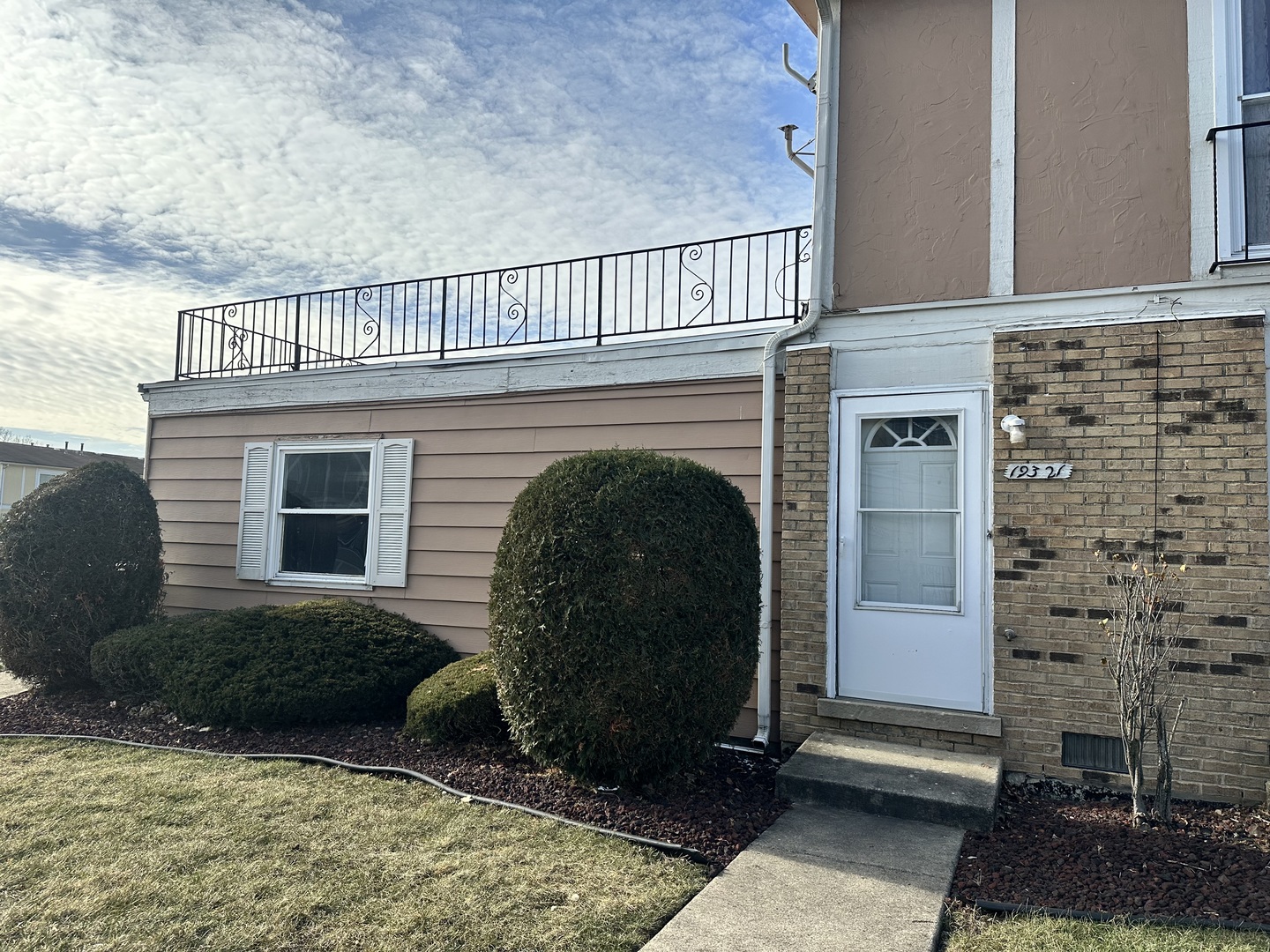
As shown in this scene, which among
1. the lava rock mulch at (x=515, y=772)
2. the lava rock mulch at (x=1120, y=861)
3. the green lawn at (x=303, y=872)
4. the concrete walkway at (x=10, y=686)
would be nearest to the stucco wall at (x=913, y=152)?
the lava rock mulch at (x=1120, y=861)

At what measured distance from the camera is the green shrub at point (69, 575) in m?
6.93

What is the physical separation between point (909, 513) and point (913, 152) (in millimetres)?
2326

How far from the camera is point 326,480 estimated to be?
775 cm

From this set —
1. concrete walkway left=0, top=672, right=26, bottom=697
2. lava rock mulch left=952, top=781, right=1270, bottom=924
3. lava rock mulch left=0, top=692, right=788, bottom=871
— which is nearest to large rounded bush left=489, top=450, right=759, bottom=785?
lava rock mulch left=0, top=692, right=788, bottom=871

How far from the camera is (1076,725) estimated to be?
4.61 metres

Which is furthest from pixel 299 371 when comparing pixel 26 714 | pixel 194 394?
pixel 26 714

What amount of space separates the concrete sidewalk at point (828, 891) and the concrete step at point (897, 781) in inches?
3.1

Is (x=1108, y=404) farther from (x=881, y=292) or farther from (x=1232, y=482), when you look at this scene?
(x=881, y=292)

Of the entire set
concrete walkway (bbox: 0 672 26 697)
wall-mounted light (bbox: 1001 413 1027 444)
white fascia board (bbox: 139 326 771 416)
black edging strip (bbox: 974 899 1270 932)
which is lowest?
concrete walkway (bbox: 0 672 26 697)

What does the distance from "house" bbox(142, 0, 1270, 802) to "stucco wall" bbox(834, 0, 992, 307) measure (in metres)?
0.02

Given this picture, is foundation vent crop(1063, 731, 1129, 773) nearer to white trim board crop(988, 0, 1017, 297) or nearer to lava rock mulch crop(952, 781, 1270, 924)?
lava rock mulch crop(952, 781, 1270, 924)

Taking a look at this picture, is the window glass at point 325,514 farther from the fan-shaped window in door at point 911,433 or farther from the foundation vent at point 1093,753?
the foundation vent at point 1093,753

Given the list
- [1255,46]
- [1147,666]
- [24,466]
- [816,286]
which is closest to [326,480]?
[816,286]

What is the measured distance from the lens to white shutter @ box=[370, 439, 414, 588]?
7172 millimetres
